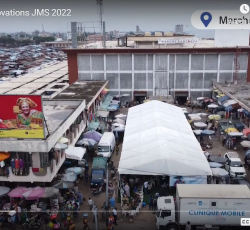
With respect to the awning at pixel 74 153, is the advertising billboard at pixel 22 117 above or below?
above

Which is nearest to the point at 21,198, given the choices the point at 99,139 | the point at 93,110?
the point at 99,139

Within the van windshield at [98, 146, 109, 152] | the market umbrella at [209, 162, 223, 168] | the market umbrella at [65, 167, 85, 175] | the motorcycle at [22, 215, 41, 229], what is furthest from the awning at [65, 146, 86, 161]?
the market umbrella at [209, 162, 223, 168]

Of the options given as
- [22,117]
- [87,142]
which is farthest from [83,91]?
[22,117]

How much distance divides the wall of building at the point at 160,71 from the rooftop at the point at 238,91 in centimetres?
184

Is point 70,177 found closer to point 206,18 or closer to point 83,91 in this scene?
point 83,91

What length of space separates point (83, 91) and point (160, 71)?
337 inches

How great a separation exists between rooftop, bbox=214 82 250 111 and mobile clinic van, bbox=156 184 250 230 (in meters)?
10.3

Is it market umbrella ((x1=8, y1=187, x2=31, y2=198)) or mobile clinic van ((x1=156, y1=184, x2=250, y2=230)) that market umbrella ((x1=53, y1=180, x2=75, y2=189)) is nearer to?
market umbrella ((x1=8, y1=187, x2=31, y2=198))

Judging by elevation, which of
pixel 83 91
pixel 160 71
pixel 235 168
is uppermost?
pixel 160 71

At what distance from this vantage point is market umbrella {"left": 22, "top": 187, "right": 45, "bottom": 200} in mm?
12297

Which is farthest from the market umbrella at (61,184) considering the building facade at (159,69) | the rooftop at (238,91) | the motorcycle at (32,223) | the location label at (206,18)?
the location label at (206,18)

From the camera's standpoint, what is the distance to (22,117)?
13.0 m

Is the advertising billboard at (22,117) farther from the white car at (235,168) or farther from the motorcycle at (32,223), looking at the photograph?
the white car at (235,168)

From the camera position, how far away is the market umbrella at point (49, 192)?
12325mm
